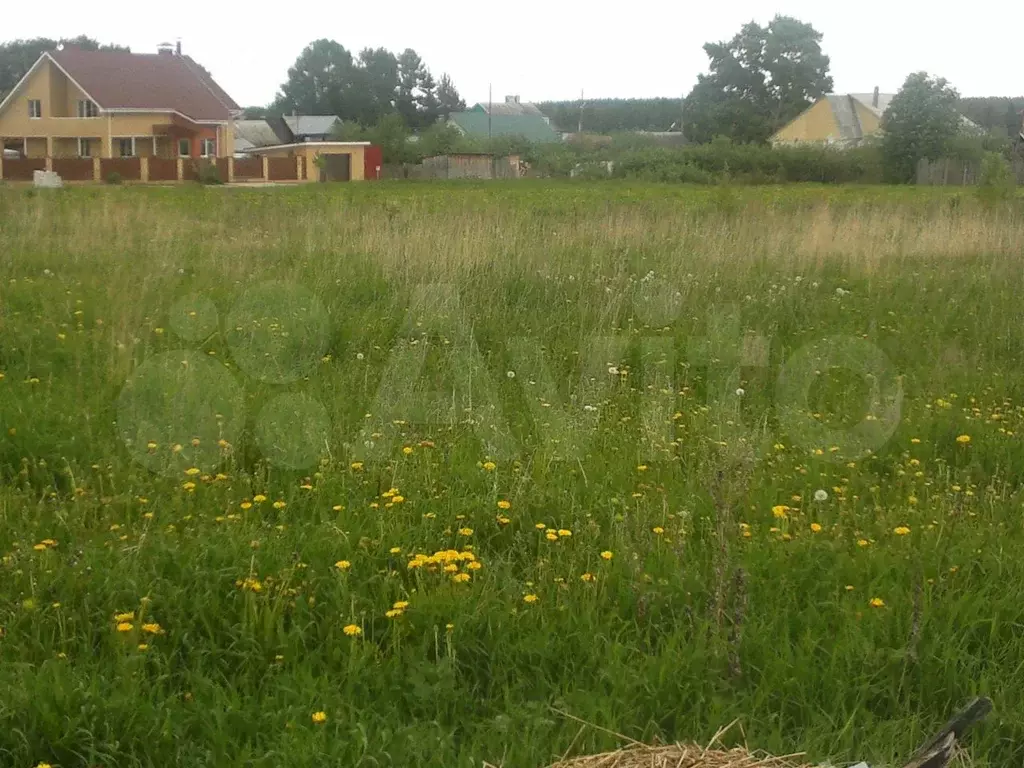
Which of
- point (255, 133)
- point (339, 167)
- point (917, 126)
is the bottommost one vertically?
point (339, 167)

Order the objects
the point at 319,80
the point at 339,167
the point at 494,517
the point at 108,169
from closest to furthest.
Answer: the point at 494,517 < the point at 108,169 < the point at 339,167 < the point at 319,80

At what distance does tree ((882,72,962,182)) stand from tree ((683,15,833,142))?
22.3m

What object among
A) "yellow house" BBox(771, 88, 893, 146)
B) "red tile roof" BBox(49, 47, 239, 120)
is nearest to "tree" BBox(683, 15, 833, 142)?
"yellow house" BBox(771, 88, 893, 146)

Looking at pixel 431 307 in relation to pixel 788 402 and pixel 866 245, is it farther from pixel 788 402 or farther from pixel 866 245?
pixel 866 245

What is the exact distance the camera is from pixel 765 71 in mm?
70812

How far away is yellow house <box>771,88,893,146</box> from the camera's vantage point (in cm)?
6397

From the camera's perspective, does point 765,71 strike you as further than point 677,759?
Yes

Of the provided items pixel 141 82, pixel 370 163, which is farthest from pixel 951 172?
pixel 141 82

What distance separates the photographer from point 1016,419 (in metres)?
6.26

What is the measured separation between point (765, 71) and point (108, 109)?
4301 centimetres

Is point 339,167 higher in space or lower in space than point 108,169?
higher

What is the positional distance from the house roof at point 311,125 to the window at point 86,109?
23.0 metres

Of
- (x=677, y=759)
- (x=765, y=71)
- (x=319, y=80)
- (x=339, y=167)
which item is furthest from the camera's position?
(x=319, y=80)

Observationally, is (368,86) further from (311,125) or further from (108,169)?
(108,169)
